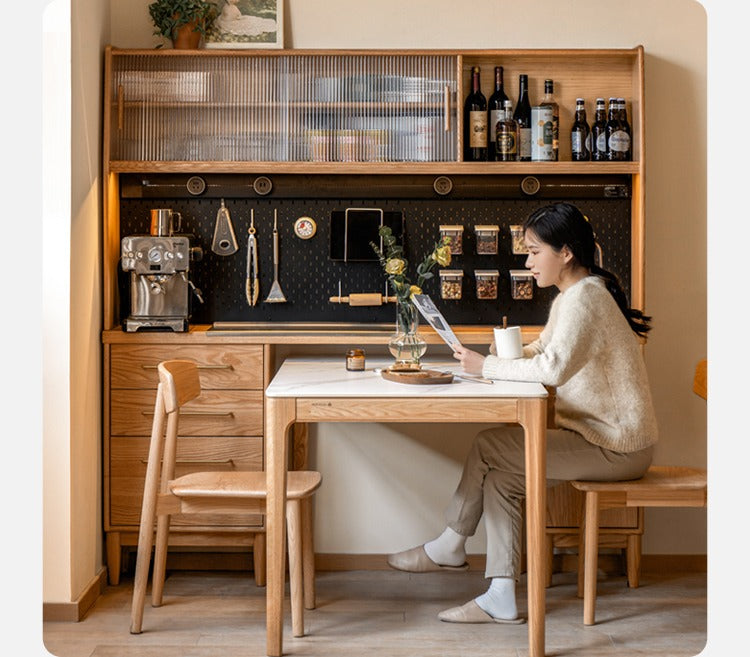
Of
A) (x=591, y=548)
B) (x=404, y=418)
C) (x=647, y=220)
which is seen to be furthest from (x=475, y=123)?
(x=591, y=548)

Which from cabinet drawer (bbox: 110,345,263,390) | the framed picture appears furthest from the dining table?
the framed picture

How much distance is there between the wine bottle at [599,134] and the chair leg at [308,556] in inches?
68.0

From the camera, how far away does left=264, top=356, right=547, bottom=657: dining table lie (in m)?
2.93

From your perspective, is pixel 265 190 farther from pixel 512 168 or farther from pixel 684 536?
pixel 684 536

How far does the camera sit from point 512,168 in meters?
3.82

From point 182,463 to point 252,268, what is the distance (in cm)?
84

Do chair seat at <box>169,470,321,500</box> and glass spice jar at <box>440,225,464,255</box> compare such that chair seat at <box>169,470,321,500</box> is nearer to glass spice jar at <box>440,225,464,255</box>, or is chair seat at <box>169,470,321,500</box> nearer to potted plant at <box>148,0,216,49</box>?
glass spice jar at <box>440,225,464,255</box>

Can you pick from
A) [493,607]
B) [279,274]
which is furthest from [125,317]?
[493,607]

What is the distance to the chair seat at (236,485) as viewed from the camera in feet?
10.2

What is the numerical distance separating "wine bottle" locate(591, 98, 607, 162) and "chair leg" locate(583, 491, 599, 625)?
1.36m

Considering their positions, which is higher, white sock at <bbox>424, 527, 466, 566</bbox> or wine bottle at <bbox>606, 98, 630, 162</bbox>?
wine bottle at <bbox>606, 98, 630, 162</bbox>

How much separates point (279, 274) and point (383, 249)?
44 cm

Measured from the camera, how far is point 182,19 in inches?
151

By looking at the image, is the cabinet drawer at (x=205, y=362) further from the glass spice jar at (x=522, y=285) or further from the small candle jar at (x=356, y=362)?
the glass spice jar at (x=522, y=285)
